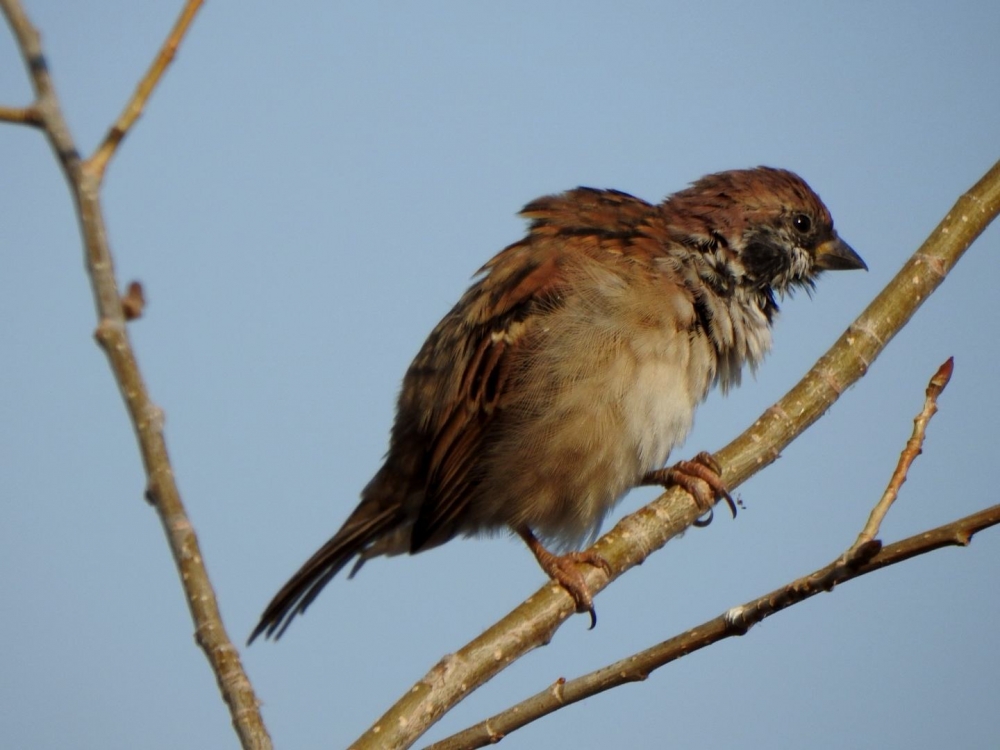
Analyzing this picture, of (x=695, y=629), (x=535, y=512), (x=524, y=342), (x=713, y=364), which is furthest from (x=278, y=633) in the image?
(x=695, y=629)

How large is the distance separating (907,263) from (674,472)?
1.37 meters

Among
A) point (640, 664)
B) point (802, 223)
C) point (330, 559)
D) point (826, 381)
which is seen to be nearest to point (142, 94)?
point (640, 664)

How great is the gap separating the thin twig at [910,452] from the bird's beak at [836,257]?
8.35 ft

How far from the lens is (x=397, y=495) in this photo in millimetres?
6262

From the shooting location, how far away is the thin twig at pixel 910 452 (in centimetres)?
340

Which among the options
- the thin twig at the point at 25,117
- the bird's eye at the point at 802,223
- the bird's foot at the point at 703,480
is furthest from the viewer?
the bird's eye at the point at 802,223

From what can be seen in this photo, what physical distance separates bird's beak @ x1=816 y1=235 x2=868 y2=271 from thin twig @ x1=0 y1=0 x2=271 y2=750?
4601 mm

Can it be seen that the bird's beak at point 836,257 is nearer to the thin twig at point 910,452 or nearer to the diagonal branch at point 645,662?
the thin twig at point 910,452

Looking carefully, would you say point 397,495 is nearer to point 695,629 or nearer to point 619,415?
point 619,415

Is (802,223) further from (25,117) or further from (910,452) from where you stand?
(25,117)

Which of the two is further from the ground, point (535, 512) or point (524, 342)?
point (524, 342)

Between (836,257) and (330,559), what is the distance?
321 centimetres

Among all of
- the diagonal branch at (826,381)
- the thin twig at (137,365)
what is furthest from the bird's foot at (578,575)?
the thin twig at (137,365)

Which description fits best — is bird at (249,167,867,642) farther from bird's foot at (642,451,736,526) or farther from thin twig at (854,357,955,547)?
thin twig at (854,357,955,547)
